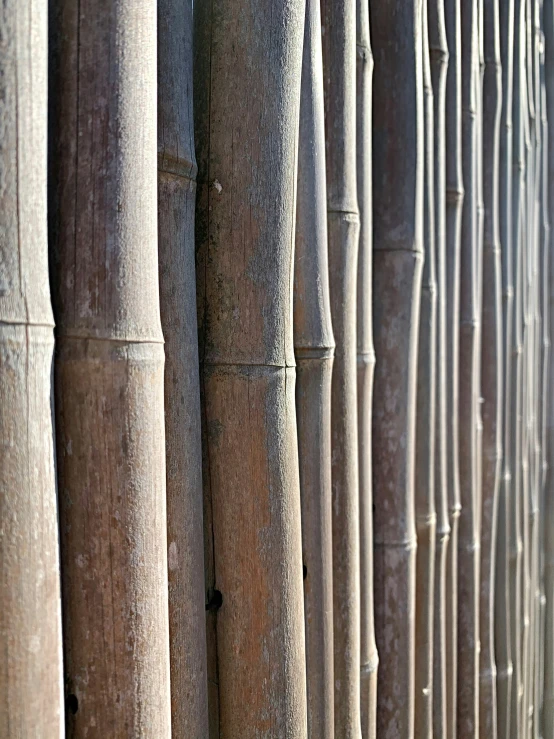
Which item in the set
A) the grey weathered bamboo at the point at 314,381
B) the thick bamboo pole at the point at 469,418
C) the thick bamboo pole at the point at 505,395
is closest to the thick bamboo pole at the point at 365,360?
the grey weathered bamboo at the point at 314,381

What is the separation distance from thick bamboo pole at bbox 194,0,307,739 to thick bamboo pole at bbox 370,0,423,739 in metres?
0.51

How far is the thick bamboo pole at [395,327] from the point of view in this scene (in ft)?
4.82

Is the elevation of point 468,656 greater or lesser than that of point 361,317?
lesser

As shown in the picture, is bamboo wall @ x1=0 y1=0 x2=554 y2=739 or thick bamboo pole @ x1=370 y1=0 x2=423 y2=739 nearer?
bamboo wall @ x1=0 y1=0 x2=554 y2=739

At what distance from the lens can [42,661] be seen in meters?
0.69

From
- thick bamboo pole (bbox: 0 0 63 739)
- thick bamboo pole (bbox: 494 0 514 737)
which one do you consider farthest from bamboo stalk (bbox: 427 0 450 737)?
thick bamboo pole (bbox: 0 0 63 739)

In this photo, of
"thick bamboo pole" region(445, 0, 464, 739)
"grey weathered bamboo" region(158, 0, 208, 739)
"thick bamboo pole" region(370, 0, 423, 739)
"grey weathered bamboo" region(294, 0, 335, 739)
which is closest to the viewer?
"grey weathered bamboo" region(158, 0, 208, 739)

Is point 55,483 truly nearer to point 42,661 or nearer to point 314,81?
point 42,661

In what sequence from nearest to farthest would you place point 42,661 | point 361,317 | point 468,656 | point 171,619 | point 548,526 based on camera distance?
1. point 42,661
2. point 171,619
3. point 361,317
4. point 468,656
5. point 548,526

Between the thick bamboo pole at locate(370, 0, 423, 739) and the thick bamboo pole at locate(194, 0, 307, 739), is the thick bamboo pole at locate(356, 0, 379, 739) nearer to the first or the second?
the thick bamboo pole at locate(370, 0, 423, 739)

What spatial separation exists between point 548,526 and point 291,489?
2.01 meters

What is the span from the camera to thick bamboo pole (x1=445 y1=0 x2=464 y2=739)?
1.77 m

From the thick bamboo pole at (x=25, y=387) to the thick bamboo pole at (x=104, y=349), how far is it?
0.19 feet

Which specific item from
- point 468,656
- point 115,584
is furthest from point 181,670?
point 468,656
